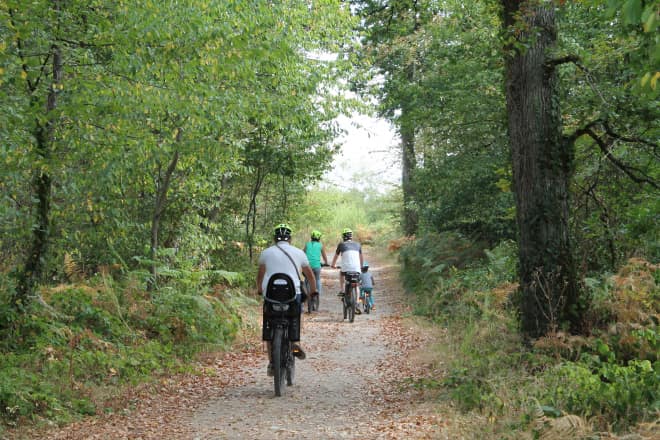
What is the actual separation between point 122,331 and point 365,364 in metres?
3.72

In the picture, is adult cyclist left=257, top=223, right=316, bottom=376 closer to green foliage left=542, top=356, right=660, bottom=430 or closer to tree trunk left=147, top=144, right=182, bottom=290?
green foliage left=542, top=356, right=660, bottom=430

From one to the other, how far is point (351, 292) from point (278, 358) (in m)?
7.16

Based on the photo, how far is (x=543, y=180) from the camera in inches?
303

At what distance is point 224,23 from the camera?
8945mm

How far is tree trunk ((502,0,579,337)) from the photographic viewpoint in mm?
7637

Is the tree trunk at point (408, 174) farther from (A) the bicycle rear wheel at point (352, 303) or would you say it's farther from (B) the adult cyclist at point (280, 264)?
(B) the adult cyclist at point (280, 264)

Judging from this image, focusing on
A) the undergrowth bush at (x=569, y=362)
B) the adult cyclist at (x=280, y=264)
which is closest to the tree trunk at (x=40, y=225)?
the adult cyclist at (x=280, y=264)

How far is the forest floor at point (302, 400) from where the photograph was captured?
6593mm

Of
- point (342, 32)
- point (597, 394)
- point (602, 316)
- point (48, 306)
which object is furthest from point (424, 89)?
point (597, 394)

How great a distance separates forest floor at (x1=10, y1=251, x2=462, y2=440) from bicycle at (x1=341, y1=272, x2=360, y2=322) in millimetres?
2269

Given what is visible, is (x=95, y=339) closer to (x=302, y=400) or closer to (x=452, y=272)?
(x=302, y=400)

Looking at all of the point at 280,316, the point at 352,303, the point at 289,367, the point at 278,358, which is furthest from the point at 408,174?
the point at 278,358

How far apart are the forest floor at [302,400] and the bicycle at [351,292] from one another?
2.27m

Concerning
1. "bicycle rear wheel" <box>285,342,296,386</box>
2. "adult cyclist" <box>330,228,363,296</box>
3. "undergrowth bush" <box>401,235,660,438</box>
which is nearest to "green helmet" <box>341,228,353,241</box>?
"adult cyclist" <box>330,228,363,296</box>
